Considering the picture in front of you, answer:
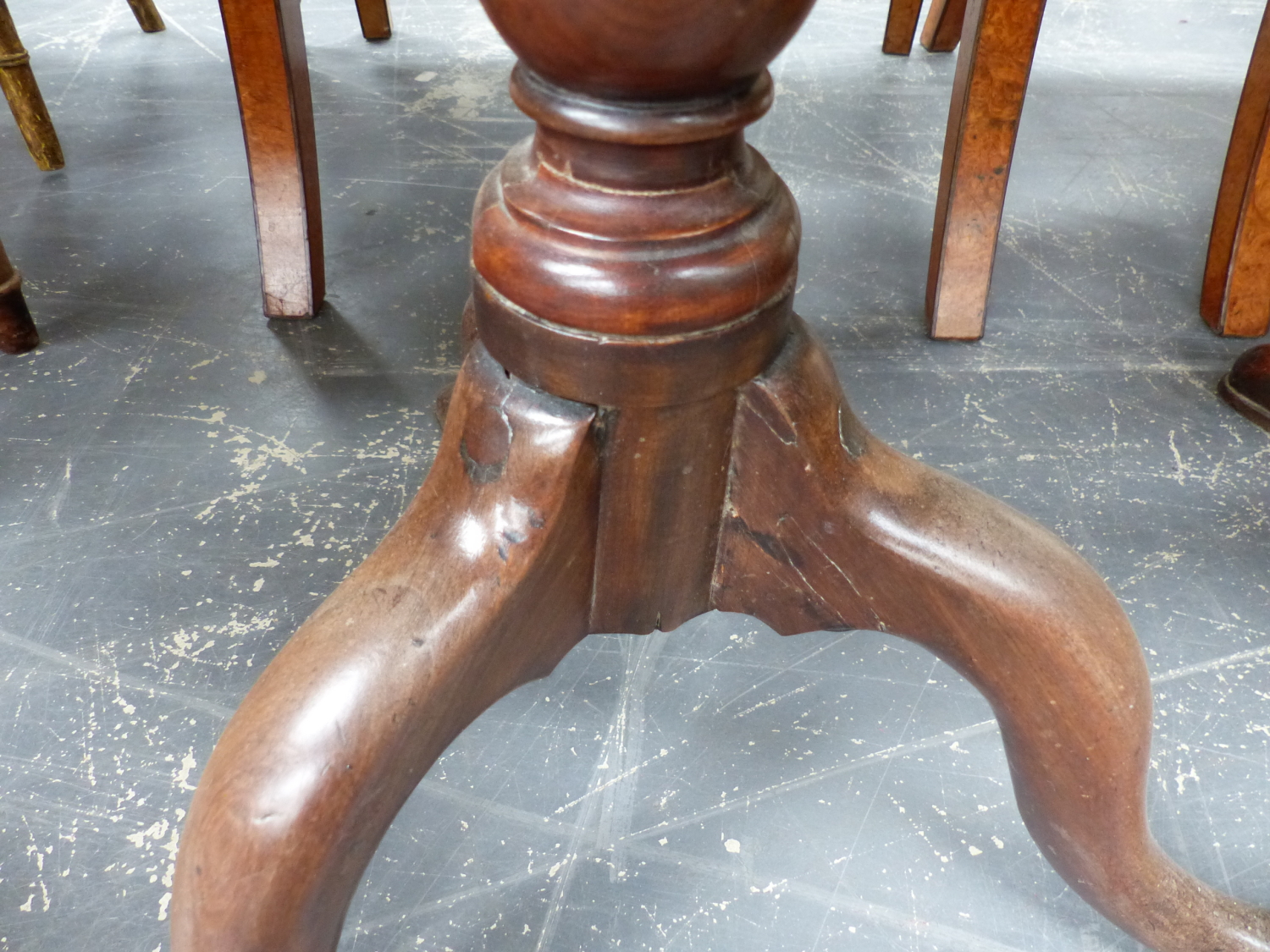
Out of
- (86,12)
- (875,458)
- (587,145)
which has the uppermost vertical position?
(587,145)

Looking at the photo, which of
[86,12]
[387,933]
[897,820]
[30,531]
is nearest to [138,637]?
[30,531]

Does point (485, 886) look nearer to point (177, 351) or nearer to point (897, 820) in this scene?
point (897, 820)

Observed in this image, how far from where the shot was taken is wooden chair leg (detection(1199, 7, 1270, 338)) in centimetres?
110

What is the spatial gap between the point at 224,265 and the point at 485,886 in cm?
86

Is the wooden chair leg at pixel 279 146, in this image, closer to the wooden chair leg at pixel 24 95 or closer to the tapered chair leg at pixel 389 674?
the wooden chair leg at pixel 24 95

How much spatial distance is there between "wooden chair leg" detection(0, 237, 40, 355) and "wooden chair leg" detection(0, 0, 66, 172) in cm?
41

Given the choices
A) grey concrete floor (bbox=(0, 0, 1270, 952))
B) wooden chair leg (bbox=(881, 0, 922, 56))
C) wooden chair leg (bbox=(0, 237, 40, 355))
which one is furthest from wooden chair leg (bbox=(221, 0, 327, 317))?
wooden chair leg (bbox=(881, 0, 922, 56))

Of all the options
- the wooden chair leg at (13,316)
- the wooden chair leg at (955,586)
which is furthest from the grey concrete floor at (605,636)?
the wooden chair leg at (955,586)

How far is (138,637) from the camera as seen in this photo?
0.81 m

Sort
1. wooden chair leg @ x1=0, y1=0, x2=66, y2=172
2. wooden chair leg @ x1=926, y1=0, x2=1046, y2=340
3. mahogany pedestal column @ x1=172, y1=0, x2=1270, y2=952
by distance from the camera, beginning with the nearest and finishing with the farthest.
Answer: mahogany pedestal column @ x1=172, y1=0, x2=1270, y2=952 → wooden chair leg @ x1=926, y1=0, x2=1046, y2=340 → wooden chair leg @ x1=0, y1=0, x2=66, y2=172

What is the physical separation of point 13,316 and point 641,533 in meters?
0.84

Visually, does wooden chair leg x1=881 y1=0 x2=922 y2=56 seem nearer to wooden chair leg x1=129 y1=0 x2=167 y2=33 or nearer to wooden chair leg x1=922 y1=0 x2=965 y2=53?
wooden chair leg x1=922 y1=0 x2=965 y2=53

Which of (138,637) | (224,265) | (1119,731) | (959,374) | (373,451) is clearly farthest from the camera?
(224,265)

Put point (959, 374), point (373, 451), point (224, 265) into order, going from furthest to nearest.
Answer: point (224, 265)
point (959, 374)
point (373, 451)
